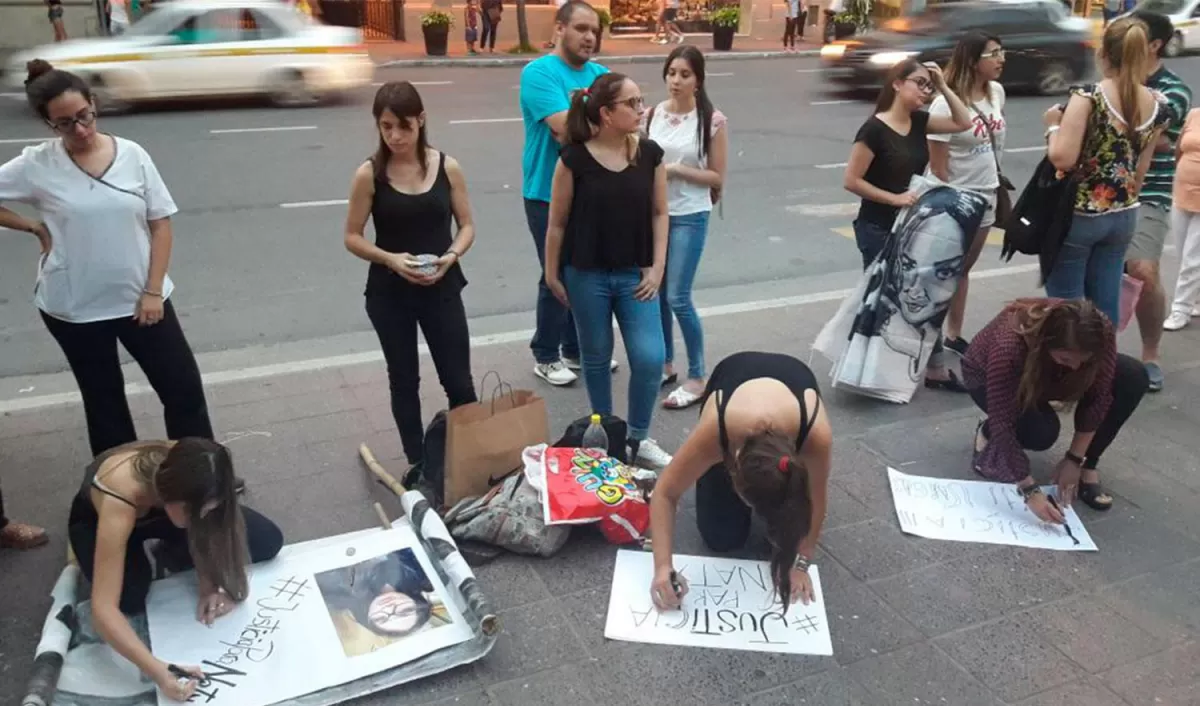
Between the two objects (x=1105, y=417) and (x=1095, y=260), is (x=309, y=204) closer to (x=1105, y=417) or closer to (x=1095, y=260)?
(x=1095, y=260)

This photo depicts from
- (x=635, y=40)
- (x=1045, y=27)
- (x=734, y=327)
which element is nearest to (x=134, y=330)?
(x=734, y=327)

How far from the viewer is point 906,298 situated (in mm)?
4605

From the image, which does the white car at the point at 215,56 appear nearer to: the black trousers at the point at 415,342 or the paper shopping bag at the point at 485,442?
the black trousers at the point at 415,342

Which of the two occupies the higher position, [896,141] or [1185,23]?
[1185,23]

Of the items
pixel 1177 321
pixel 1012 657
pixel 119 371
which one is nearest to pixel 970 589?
pixel 1012 657

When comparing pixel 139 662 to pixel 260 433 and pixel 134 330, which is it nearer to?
pixel 134 330

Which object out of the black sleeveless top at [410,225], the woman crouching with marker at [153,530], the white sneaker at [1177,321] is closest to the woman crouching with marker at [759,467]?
the black sleeveless top at [410,225]

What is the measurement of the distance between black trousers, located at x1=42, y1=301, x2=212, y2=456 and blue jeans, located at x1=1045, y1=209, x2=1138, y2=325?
3.68 metres

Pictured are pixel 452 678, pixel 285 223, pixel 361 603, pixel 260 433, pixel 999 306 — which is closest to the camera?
pixel 452 678

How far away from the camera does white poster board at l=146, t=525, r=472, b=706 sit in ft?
9.16

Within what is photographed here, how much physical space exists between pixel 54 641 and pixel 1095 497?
356 cm

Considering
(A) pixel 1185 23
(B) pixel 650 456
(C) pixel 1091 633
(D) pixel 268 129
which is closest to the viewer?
(C) pixel 1091 633

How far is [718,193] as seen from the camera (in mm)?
4625

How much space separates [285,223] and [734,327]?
13.1 ft
